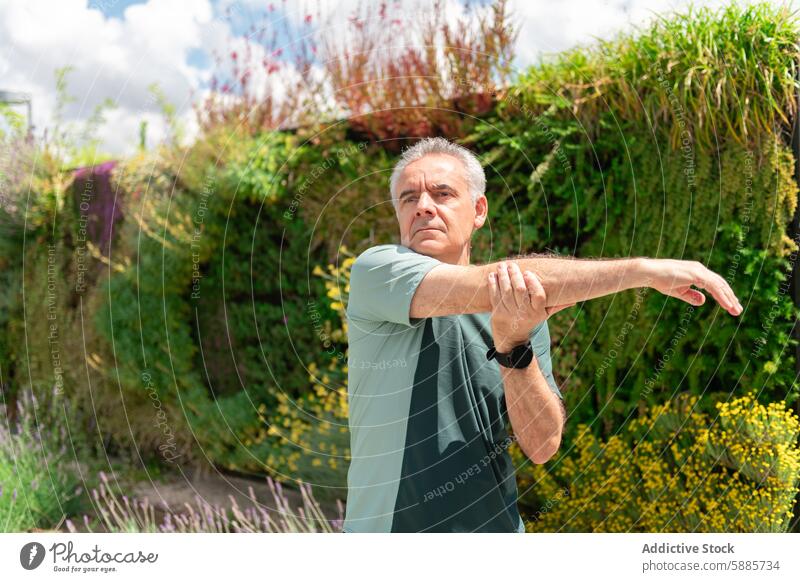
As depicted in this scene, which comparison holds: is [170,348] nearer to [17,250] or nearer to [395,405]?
[17,250]

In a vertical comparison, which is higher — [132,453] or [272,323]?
[272,323]

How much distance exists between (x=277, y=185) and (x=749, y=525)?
4.03m

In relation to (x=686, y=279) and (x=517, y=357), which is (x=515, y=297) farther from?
(x=686, y=279)

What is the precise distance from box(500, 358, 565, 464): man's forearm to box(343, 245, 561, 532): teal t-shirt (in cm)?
8

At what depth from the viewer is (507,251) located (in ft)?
15.5

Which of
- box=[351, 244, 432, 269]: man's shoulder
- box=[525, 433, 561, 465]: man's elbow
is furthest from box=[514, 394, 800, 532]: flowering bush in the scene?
box=[351, 244, 432, 269]: man's shoulder

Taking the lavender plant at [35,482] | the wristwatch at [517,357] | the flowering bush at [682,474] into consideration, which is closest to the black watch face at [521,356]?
the wristwatch at [517,357]

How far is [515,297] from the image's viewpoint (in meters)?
1.79

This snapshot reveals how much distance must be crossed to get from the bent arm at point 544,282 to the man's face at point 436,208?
12.4 inches

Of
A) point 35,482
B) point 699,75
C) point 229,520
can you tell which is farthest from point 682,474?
point 35,482

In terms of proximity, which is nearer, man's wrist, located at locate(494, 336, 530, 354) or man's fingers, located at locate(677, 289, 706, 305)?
man's fingers, located at locate(677, 289, 706, 305)

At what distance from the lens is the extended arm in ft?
5.54

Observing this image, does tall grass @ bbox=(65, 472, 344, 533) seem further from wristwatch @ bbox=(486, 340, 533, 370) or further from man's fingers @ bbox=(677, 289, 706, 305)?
man's fingers @ bbox=(677, 289, 706, 305)

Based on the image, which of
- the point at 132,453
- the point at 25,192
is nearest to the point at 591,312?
the point at 132,453
